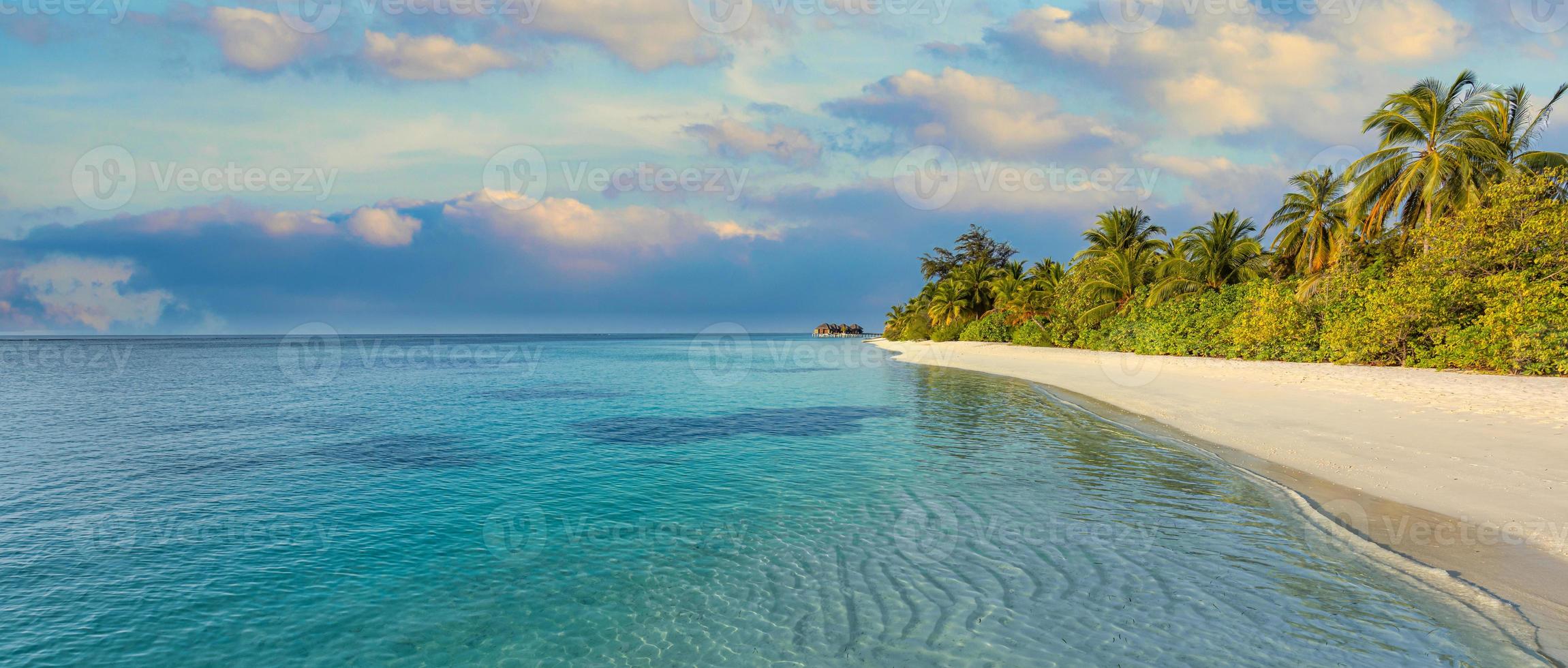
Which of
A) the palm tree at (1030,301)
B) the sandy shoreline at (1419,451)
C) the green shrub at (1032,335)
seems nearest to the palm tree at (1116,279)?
the green shrub at (1032,335)

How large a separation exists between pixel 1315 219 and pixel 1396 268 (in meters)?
11.6

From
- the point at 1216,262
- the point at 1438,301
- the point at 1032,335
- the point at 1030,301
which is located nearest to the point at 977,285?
the point at 1030,301

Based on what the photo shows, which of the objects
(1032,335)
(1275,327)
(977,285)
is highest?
(977,285)

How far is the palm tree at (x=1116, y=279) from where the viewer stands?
48906mm

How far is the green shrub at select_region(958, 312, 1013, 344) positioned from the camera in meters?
66.6

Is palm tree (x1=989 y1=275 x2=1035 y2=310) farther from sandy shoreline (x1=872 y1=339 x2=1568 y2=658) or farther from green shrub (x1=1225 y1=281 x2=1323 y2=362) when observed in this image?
sandy shoreline (x1=872 y1=339 x2=1568 y2=658)

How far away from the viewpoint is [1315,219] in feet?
119

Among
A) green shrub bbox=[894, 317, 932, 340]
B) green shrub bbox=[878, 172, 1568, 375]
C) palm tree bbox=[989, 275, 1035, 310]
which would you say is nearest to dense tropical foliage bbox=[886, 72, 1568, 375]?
green shrub bbox=[878, 172, 1568, 375]

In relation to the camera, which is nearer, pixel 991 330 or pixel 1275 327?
pixel 1275 327

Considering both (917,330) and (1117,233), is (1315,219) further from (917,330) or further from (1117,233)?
(917,330)

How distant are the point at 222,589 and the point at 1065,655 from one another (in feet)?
28.1

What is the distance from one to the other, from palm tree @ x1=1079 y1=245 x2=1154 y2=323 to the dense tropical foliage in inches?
4.7

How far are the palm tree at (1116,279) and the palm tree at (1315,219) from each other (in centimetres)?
1056

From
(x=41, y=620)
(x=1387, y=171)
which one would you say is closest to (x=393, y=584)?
(x=41, y=620)
